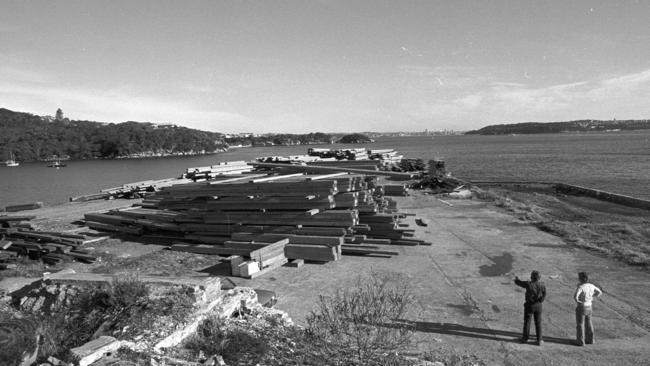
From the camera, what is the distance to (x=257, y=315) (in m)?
6.27

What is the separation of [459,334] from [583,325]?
1.84m

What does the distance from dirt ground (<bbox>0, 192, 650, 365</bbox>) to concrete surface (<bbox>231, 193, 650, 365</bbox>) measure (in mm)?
19

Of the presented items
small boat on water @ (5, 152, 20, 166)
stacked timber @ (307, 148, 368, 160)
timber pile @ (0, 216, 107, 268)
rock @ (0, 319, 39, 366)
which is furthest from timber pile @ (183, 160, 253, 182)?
small boat on water @ (5, 152, 20, 166)

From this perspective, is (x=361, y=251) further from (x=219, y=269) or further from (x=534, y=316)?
(x=534, y=316)

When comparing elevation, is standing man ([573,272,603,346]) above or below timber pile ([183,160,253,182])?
below

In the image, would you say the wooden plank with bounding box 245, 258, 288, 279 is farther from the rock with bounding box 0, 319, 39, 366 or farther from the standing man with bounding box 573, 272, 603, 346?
the standing man with bounding box 573, 272, 603, 346

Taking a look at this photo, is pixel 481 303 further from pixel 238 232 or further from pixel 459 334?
pixel 238 232

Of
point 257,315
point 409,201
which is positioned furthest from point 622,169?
point 257,315

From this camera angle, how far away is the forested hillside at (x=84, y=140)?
5226 inches

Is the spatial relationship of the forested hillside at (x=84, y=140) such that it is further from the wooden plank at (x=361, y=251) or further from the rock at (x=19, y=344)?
the rock at (x=19, y=344)

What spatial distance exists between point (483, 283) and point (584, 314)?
2.80 metres

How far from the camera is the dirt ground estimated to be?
598 cm

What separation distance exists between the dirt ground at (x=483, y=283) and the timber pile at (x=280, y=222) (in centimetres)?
45

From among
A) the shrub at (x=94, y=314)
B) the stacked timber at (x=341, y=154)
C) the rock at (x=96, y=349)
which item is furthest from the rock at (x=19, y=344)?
the stacked timber at (x=341, y=154)
